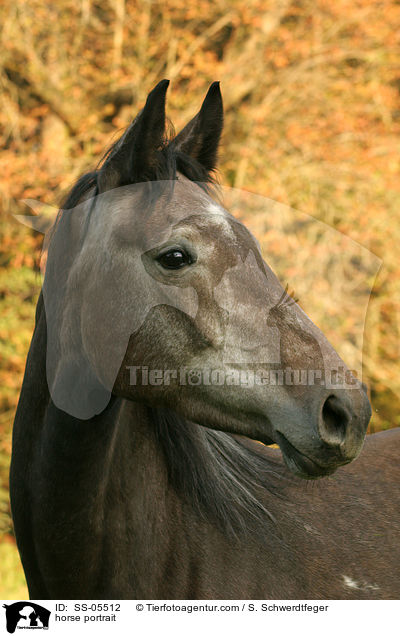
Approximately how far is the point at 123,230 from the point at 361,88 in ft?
25.8

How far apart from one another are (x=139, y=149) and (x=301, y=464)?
1135mm

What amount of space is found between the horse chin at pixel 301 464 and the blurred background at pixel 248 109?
19.7ft

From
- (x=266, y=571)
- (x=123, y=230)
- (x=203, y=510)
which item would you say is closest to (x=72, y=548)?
(x=203, y=510)

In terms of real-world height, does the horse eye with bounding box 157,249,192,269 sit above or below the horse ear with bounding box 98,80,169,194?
below

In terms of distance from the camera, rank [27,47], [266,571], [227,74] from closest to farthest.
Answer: [266,571]
[27,47]
[227,74]

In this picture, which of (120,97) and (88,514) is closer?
(88,514)

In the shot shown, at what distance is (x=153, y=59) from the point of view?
8.67 m

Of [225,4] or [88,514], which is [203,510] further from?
[225,4]

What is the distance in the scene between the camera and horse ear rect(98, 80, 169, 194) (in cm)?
198

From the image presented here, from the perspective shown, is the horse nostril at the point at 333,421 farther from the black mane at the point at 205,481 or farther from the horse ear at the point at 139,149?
the horse ear at the point at 139,149

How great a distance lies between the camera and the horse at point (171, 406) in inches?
73.3

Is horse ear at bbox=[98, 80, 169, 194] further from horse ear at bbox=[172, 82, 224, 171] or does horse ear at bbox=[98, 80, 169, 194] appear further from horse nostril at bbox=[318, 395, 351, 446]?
horse nostril at bbox=[318, 395, 351, 446]

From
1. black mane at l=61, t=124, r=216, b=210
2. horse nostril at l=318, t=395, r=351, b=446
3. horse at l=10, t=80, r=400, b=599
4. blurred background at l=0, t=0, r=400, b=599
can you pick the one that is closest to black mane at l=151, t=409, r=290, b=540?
horse at l=10, t=80, r=400, b=599

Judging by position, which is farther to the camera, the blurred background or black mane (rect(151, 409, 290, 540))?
the blurred background
